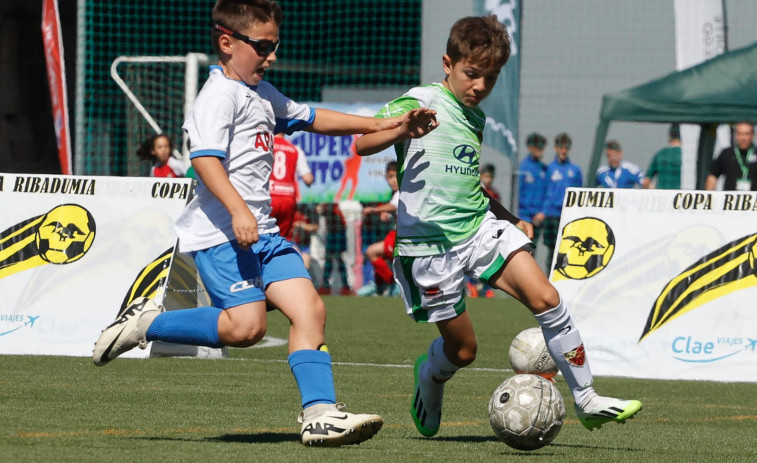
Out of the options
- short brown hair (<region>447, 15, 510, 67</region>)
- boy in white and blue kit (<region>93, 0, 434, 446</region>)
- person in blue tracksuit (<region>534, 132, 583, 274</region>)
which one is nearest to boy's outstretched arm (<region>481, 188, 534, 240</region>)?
short brown hair (<region>447, 15, 510, 67</region>)

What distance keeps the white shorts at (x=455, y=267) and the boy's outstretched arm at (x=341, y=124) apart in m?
0.61

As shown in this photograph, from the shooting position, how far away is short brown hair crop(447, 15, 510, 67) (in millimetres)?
5918

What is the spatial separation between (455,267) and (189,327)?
1192mm

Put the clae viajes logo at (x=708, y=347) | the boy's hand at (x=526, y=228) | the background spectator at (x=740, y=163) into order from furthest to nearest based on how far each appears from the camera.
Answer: the background spectator at (x=740, y=163)
the clae viajes logo at (x=708, y=347)
the boy's hand at (x=526, y=228)

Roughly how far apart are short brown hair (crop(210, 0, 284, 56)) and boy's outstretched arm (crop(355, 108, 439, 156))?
630mm

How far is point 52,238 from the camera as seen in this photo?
971cm

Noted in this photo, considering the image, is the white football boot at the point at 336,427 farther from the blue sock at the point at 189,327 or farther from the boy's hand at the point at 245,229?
the boy's hand at the point at 245,229

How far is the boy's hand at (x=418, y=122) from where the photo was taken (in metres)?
5.51

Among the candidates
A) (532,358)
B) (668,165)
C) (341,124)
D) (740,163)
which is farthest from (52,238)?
(668,165)

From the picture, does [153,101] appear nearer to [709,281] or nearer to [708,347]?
[709,281]

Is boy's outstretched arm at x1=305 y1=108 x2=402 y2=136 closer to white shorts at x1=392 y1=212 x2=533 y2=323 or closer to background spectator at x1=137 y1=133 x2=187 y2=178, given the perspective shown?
white shorts at x1=392 y1=212 x2=533 y2=323

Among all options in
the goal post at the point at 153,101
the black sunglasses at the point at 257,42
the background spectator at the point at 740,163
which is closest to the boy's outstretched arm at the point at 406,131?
the black sunglasses at the point at 257,42

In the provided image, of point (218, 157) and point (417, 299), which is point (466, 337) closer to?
point (417, 299)

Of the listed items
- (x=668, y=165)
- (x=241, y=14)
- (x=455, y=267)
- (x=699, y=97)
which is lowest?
(x=668, y=165)
